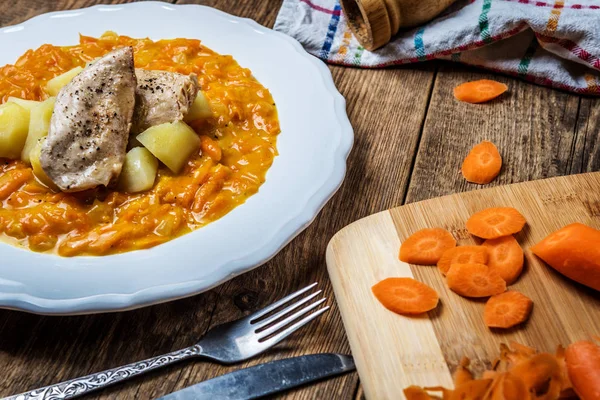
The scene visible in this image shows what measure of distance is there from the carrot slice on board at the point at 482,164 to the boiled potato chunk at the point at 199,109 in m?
1.39

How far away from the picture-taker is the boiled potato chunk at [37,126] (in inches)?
126

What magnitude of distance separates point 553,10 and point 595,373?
8.01ft

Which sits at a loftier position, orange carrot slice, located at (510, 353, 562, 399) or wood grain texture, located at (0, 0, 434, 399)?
orange carrot slice, located at (510, 353, 562, 399)

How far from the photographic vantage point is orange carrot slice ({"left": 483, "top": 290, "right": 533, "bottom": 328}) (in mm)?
2533

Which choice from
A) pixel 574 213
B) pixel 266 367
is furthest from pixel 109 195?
pixel 574 213

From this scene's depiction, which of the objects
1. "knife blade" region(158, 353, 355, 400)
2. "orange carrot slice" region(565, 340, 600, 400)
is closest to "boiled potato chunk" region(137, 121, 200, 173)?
Result: "knife blade" region(158, 353, 355, 400)

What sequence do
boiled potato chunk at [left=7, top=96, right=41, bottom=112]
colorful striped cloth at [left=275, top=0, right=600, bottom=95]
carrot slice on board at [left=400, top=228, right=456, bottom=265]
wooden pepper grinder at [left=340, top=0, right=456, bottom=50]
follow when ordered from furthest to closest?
wooden pepper grinder at [left=340, top=0, right=456, bottom=50] < colorful striped cloth at [left=275, top=0, right=600, bottom=95] < boiled potato chunk at [left=7, top=96, right=41, bottom=112] < carrot slice on board at [left=400, top=228, right=456, bottom=265]

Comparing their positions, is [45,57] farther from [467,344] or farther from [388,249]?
[467,344]

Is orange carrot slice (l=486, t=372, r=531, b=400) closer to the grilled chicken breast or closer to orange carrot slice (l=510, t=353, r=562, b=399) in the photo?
orange carrot slice (l=510, t=353, r=562, b=399)

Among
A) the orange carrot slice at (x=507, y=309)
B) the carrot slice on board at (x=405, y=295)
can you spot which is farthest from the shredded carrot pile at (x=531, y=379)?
the carrot slice on board at (x=405, y=295)

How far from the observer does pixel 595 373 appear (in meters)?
2.28

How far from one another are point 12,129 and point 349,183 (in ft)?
5.52

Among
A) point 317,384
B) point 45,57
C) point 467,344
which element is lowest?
point 317,384

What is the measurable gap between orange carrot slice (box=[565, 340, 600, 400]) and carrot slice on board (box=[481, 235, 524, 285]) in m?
0.38
